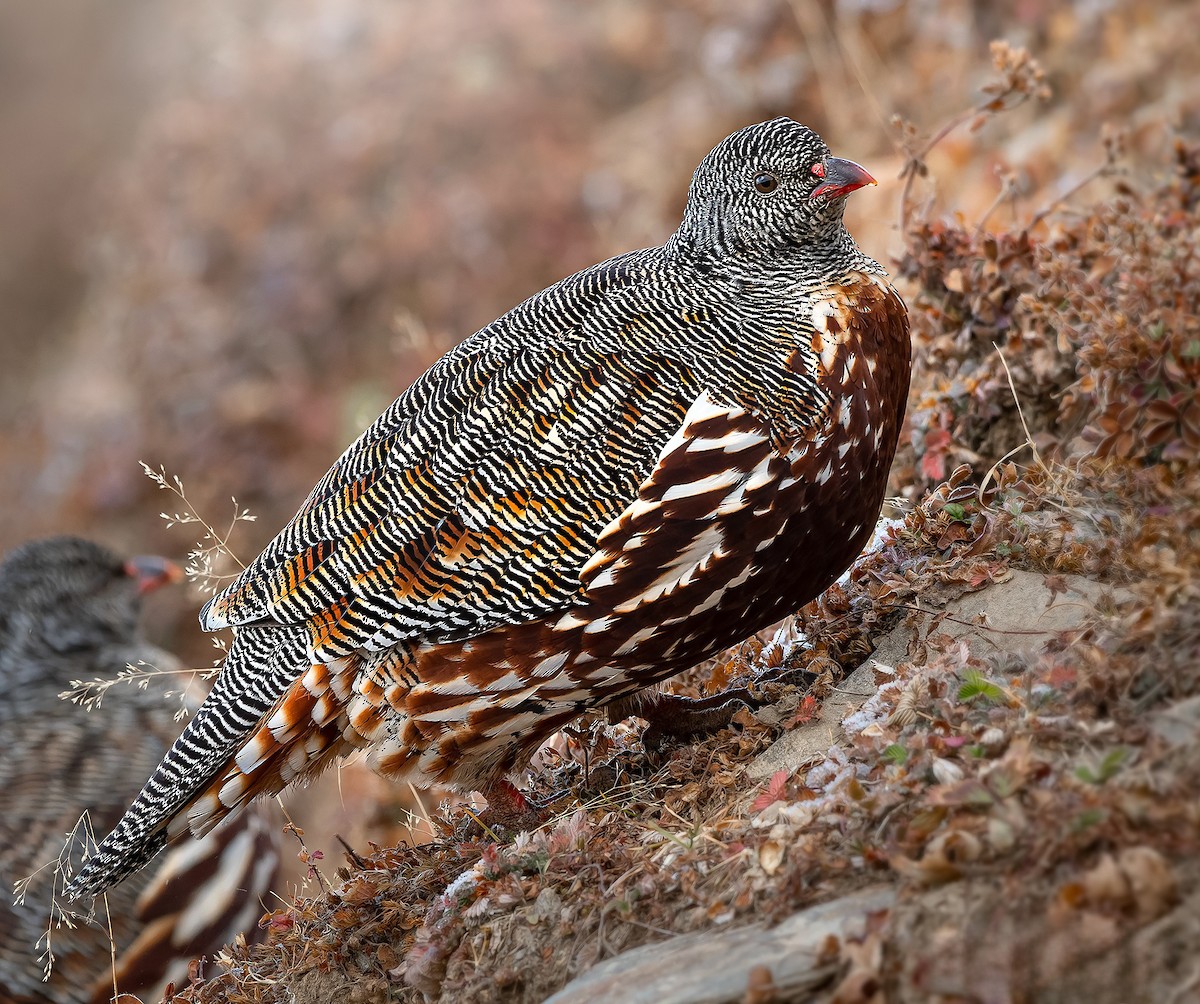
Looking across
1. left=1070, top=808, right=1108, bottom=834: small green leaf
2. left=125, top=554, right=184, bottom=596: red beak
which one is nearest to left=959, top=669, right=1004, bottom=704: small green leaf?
left=1070, top=808, right=1108, bottom=834: small green leaf

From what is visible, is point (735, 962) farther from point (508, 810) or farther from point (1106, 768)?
point (508, 810)

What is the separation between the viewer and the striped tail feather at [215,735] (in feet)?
13.8

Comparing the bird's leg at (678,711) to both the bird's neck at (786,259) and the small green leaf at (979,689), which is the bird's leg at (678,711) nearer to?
the small green leaf at (979,689)

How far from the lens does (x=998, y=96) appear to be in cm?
550

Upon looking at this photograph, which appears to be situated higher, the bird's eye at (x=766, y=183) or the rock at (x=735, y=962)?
the bird's eye at (x=766, y=183)

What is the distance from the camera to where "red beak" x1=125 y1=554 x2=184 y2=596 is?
789 centimetres

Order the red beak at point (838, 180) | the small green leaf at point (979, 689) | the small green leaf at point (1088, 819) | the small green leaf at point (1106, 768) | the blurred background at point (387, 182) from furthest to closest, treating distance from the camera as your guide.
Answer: the blurred background at point (387, 182) < the red beak at point (838, 180) < the small green leaf at point (979, 689) < the small green leaf at point (1106, 768) < the small green leaf at point (1088, 819)

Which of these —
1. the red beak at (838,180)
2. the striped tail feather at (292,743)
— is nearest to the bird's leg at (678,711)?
the striped tail feather at (292,743)

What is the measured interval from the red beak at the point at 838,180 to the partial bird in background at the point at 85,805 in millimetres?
4062

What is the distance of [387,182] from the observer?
1409 cm

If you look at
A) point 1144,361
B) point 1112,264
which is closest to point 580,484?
point 1144,361

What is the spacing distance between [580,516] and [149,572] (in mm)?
5021

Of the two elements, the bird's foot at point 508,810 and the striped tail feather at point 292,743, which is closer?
the striped tail feather at point 292,743

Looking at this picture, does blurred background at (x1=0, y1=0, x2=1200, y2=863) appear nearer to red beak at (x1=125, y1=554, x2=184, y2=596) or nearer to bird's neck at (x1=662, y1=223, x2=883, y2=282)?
red beak at (x1=125, y1=554, x2=184, y2=596)
